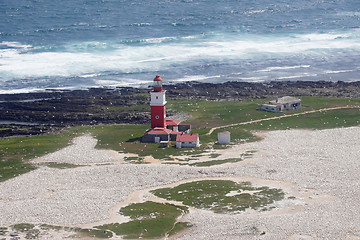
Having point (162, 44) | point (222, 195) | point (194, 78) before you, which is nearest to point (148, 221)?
point (222, 195)

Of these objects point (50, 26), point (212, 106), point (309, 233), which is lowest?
point (309, 233)

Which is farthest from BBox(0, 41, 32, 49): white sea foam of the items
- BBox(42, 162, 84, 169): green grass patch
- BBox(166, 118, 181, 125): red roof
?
BBox(42, 162, 84, 169): green grass patch

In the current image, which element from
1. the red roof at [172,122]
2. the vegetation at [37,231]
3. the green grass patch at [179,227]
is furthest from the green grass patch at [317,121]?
the vegetation at [37,231]

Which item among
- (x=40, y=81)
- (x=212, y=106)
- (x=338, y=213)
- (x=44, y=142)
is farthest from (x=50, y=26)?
(x=338, y=213)

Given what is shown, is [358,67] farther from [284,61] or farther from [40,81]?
[40,81]

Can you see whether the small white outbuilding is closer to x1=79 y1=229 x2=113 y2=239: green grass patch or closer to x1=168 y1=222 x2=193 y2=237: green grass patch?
x1=168 y1=222 x2=193 y2=237: green grass patch

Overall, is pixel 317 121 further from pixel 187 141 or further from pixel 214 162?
pixel 214 162
